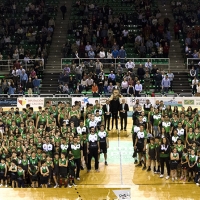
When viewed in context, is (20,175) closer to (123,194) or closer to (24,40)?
(123,194)

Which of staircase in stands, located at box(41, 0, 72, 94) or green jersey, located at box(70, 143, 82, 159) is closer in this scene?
green jersey, located at box(70, 143, 82, 159)

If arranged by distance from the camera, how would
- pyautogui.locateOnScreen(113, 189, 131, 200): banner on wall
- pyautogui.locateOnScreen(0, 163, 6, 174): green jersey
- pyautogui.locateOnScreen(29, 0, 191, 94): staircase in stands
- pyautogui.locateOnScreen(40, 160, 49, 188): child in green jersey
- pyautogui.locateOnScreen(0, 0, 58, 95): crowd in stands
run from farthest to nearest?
pyautogui.locateOnScreen(29, 0, 191, 94): staircase in stands
pyautogui.locateOnScreen(0, 0, 58, 95): crowd in stands
pyautogui.locateOnScreen(0, 163, 6, 174): green jersey
pyautogui.locateOnScreen(40, 160, 49, 188): child in green jersey
pyautogui.locateOnScreen(113, 189, 131, 200): banner on wall

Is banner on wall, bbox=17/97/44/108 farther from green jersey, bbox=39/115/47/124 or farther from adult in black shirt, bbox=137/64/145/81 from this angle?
adult in black shirt, bbox=137/64/145/81

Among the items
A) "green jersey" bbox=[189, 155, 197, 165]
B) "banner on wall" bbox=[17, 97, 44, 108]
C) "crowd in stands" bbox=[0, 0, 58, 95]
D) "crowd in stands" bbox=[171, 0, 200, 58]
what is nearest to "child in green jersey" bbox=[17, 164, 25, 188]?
"green jersey" bbox=[189, 155, 197, 165]

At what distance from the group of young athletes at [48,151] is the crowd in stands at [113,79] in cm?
753

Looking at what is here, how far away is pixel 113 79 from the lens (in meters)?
29.4

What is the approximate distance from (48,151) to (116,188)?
10.4 ft

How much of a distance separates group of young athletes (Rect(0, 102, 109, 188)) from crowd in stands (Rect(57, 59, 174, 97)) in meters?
7.53

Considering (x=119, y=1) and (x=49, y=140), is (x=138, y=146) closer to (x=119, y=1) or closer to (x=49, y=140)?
(x=49, y=140)

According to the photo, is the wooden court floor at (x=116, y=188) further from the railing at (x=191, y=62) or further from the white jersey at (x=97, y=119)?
the railing at (x=191, y=62)

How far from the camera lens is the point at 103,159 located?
68.9ft

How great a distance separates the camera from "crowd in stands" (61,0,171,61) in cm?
3206

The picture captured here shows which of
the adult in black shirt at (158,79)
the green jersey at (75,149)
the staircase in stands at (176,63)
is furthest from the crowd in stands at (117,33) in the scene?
the green jersey at (75,149)

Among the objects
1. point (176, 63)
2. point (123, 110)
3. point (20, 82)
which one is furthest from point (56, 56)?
point (123, 110)
